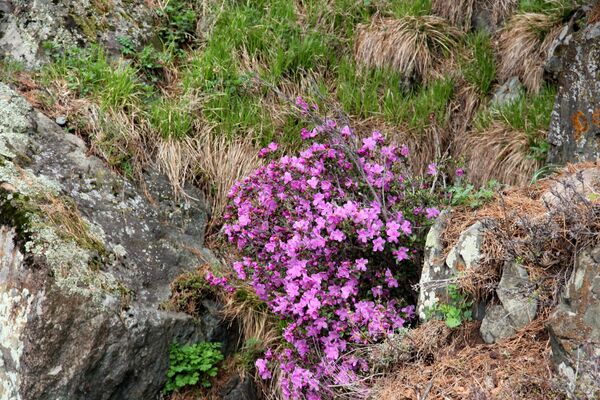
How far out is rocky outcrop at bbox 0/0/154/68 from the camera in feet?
17.4

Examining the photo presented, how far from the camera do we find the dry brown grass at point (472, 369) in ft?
9.38

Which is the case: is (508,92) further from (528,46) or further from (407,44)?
(407,44)

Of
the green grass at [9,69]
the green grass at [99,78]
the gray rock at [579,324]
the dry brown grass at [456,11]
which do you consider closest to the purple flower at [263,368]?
the gray rock at [579,324]

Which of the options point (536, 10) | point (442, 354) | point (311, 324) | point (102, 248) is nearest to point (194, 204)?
point (102, 248)

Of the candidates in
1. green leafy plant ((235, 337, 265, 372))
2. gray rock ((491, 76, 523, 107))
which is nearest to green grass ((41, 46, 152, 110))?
Result: green leafy plant ((235, 337, 265, 372))

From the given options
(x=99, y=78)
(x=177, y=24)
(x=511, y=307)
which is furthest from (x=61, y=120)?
(x=511, y=307)

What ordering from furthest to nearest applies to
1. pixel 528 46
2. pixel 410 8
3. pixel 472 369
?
pixel 410 8
pixel 528 46
pixel 472 369

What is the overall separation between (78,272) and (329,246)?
1.37 metres

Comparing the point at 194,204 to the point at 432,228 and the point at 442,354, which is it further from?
the point at 442,354

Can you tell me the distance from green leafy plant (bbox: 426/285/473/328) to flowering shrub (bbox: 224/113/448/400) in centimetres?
24

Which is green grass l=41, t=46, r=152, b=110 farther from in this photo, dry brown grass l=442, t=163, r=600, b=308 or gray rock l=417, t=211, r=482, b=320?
dry brown grass l=442, t=163, r=600, b=308

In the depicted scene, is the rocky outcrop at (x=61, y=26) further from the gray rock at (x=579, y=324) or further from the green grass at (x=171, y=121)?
the gray rock at (x=579, y=324)

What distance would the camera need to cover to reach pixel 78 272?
12.5ft

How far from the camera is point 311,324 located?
12.7 ft
